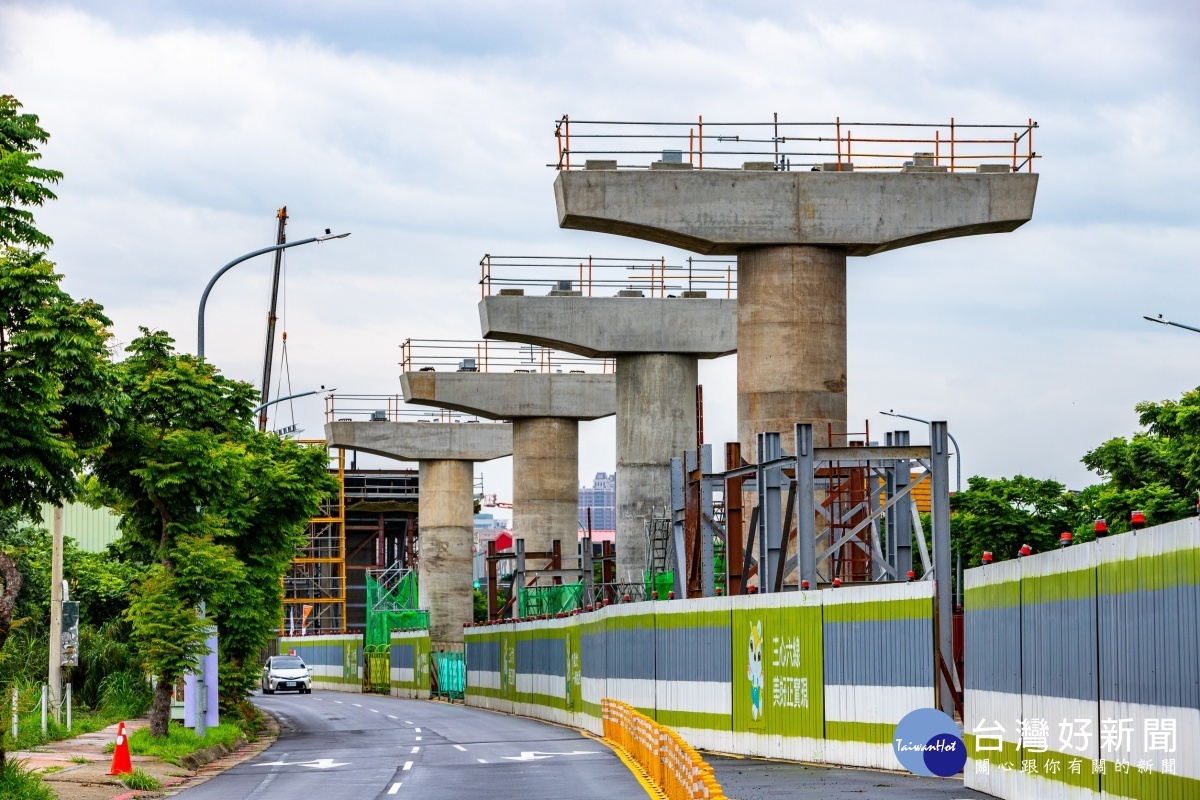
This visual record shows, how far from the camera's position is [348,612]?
4958 inches

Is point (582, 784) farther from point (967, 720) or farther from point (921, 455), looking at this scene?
point (921, 455)

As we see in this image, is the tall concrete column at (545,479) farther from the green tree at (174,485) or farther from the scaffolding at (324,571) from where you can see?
the scaffolding at (324,571)

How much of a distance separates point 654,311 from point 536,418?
14249mm

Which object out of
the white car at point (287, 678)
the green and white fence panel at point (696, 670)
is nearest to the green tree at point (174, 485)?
the green and white fence panel at point (696, 670)

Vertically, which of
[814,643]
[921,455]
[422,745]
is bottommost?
[422,745]

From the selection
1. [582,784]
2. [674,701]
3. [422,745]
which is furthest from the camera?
[422,745]

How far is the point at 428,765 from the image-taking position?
29.0 metres

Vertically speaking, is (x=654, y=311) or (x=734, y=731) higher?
(x=654, y=311)

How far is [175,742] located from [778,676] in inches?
455

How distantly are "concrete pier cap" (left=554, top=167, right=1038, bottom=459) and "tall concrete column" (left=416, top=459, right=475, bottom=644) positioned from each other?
42.9m

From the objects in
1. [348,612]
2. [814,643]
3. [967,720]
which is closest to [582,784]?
[814,643]

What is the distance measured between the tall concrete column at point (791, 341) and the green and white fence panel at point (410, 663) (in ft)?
139

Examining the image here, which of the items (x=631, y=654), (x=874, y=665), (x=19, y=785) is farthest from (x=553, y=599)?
(x=19, y=785)

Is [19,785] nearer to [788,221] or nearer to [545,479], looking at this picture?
[788,221]
